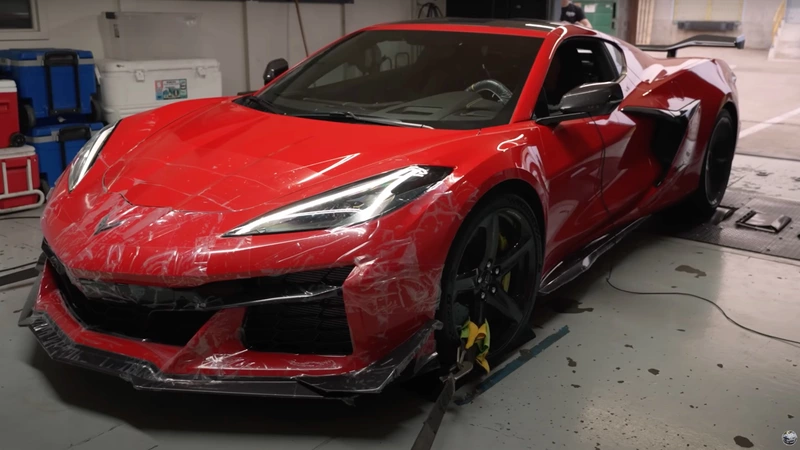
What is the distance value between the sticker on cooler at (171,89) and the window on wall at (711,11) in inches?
391

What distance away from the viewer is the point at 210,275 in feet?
5.85

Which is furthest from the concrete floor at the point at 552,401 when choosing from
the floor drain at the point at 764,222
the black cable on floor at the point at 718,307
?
the floor drain at the point at 764,222

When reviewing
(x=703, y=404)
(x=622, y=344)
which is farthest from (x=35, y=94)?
(x=703, y=404)

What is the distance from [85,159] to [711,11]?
40.4 ft

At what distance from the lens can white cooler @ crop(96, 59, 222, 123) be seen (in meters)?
4.86

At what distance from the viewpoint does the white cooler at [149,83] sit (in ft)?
15.9

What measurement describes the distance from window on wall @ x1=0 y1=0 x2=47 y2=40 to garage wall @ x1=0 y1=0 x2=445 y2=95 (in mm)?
43

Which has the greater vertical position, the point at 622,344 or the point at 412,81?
the point at 412,81

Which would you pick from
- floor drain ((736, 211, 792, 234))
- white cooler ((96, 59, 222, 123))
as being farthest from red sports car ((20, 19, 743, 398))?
white cooler ((96, 59, 222, 123))

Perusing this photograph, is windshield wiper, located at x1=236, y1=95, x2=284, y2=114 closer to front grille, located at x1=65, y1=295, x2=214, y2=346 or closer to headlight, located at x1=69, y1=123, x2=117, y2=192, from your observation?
headlight, located at x1=69, y1=123, x2=117, y2=192

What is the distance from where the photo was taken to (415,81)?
2.70 m

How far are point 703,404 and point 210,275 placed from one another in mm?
1509

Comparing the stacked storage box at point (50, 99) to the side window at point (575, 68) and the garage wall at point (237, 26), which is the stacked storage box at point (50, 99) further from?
the side window at point (575, 68)

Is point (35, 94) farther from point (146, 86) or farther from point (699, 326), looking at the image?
point (699, 326)
